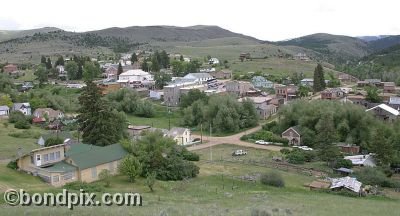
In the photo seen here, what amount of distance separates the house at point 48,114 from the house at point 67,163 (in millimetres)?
30255

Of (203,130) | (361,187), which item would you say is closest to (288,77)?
(203,130)

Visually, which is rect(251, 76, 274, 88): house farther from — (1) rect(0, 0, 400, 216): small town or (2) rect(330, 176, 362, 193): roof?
(2) rect(330, 176, 362, 193): roof

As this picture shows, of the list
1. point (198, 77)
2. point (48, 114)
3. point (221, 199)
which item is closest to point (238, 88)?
point (198, 77)

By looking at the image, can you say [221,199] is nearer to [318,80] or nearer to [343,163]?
[343,163]

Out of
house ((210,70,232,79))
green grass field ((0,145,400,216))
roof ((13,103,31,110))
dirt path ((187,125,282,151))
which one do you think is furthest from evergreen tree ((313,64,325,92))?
roof ((13,103,31,110))

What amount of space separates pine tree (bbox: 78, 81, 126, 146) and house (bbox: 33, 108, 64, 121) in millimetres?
23336

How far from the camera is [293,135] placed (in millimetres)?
51781

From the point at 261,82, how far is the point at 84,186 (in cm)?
6279

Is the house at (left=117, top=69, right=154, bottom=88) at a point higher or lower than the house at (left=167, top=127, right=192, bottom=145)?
higher

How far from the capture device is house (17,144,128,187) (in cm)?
2968

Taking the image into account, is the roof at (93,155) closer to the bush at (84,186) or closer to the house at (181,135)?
the bush at (84,186)

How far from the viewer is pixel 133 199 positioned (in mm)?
22719

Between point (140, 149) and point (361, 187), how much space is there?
51.1ft

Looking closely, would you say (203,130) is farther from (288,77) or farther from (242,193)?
(288,77)
